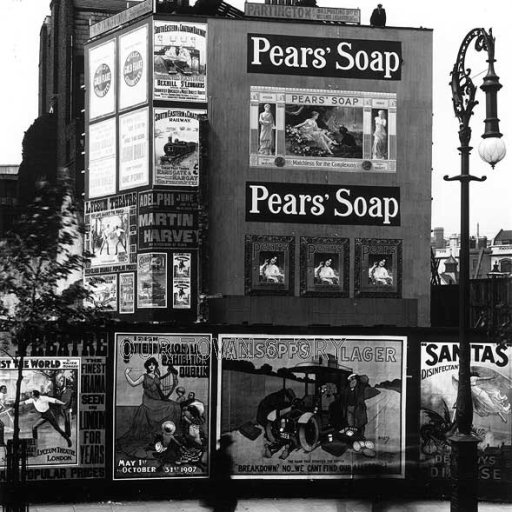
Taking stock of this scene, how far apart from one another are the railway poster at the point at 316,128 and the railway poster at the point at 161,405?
12386 millimetres

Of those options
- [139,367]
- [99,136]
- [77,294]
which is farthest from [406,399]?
[99,136]

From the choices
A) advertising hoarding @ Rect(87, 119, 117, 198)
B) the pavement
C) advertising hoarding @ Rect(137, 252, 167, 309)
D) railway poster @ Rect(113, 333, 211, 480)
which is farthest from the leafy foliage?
advertising hoarding @ Rect(87, 119, 117, 198)

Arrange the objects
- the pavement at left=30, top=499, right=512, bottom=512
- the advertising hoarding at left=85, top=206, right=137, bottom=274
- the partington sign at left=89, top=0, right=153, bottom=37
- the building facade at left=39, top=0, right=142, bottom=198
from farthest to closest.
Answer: the building facade at left=39, top=0, right=142, bottom=198
the advertising hoarding at left=85, top=206, right=137, bottom=274
the partington sign at left=89, top=0, right=153, bottom=37
the pavement at left=30, top=499, right=512, bottom=512

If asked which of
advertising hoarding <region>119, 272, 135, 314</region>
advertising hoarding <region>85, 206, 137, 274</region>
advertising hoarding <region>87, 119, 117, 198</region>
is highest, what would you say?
advertising hoarding <region>87, 119, 117, 198</region>

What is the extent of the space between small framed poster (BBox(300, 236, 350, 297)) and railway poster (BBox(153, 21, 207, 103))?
5.79m

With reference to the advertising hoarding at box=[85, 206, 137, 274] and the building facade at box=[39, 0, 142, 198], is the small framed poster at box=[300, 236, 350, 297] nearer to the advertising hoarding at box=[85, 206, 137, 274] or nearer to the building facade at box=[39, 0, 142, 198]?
the advertising hoarding at box=[85, 206, 137, 274]

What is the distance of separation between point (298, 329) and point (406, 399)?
2.40 metres

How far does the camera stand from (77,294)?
1549 cm

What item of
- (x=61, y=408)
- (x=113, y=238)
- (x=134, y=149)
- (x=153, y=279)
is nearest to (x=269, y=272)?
(x=153, y=279)

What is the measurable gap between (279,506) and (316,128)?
14368mm

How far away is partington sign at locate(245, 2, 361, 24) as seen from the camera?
29.2 m

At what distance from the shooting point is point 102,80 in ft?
102

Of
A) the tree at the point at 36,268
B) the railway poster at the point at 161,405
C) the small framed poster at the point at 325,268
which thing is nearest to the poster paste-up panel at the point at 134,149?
the small framed poster at the point at 325,268

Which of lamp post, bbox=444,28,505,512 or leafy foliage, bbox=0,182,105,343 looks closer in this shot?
lamp post, bbox=444,28,505,512
